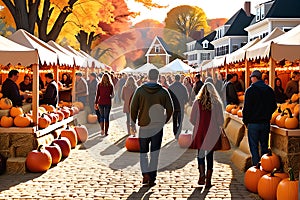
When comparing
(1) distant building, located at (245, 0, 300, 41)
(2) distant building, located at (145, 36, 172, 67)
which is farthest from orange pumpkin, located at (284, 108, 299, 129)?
(2) distant building, located at (145, 36, 172, 67)

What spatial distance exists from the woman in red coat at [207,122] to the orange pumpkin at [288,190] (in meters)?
1.61

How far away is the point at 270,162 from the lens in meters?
9.03

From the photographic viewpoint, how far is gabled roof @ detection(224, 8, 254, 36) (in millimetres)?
57125

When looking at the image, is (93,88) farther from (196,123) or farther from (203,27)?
(203,27)

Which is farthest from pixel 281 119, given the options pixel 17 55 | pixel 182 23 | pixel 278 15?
pixel 182 23

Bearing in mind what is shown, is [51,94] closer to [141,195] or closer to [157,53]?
[141,195]

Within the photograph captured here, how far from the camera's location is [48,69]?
74.5 ft

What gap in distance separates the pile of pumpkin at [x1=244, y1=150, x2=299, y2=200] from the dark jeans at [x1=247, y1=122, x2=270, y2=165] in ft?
1.46

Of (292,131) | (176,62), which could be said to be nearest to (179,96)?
(292,131)

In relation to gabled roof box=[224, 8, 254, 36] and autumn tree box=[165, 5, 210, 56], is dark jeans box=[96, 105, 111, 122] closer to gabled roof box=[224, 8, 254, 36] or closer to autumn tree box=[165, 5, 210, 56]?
gabled roof box=[224, 8, 254, 36]

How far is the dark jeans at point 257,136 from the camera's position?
9.55 meters

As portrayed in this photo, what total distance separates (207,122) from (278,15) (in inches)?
1308

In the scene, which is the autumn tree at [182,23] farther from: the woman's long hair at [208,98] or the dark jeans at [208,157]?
the dark jeans at [208,157]

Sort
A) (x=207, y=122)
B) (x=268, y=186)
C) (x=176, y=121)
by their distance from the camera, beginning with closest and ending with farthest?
(x=268, y=186) → (x=207, y=122) → (x=176, y=121)
